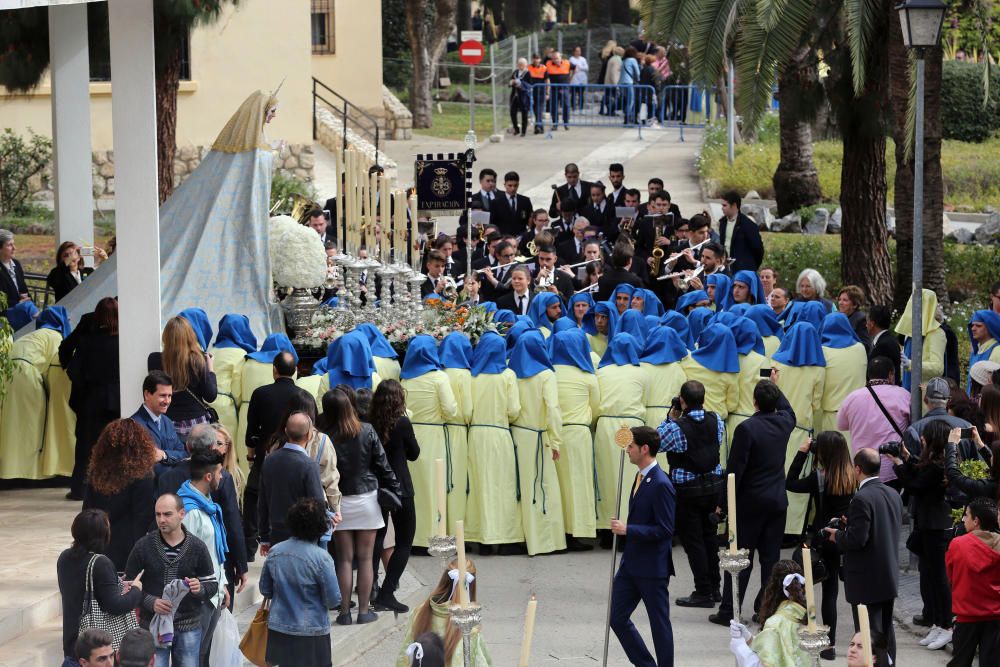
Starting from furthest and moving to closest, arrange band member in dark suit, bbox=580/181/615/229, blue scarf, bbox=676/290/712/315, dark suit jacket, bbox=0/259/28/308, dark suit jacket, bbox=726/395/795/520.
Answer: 1. band member in dark suit, bbox=580/181/615/229
2. dark suit jacket, bbox=0/259/28/308
3. blue scarf, bbox=676/290/712/315
4. dark suit jacket, bbox=726/395/795/520

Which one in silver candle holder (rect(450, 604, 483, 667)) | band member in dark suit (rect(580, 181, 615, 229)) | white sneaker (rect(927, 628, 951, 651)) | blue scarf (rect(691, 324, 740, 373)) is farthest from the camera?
band member in dark suit (rect(580, 181, 615, 229))

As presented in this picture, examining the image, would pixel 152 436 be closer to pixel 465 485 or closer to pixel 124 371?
pixel 124 371

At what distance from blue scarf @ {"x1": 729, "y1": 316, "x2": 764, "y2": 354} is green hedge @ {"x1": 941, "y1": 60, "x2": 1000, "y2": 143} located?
19362mm

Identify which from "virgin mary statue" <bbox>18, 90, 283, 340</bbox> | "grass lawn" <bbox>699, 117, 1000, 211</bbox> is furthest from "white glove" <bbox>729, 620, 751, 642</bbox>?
"grass lawn" <bbox>699, 117, 1000, 211</bbox>

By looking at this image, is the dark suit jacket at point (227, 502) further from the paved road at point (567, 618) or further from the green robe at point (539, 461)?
the green robe at point (539, 461)

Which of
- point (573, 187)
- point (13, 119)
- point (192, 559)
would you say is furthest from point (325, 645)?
point (13, 119)

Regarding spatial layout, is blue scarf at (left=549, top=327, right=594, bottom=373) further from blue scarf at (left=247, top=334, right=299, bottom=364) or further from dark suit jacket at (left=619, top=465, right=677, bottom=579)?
dark suit jacket at (left=619, top=465, right=677, bottom=579)

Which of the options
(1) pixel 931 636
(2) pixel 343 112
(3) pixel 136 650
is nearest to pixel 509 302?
(1) pixel 931 636

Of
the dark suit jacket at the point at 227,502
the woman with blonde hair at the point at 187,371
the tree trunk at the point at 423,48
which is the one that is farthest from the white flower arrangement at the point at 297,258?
the tree trunk at the point at 423,48

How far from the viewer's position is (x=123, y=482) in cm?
824

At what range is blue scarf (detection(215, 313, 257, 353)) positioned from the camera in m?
11.9

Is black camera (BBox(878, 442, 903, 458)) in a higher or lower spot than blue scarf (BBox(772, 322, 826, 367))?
lower

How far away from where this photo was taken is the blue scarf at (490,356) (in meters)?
11.7

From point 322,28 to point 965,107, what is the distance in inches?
492
